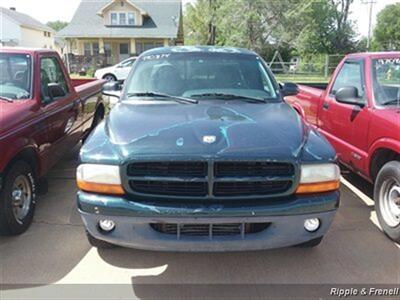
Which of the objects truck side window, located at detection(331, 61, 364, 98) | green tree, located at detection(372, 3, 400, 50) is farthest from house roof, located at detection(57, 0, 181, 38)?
green tree, located at detection(372, 3, 400, 50)

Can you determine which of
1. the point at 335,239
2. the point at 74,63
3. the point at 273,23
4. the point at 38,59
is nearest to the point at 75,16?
the point at 74,63

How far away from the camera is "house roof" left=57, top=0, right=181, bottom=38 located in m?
36.1

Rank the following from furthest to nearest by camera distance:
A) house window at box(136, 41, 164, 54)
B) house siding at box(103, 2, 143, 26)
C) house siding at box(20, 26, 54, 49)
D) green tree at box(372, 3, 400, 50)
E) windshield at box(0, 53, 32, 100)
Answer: green tree at box(372, 3, 400, 50), house siding at box(20, 26, 54, 49), house window at box(136, 41, 164, 54), house siding at box(103, 2, 143, 26), windshield at box(0, 53, 32, 100)

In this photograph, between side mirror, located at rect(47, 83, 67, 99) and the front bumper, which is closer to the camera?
the front bumper

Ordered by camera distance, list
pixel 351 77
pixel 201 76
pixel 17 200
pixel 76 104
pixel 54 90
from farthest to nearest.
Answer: pixel 76 104, pixel 351 77, pixel 54 90, pixel 201 76, pixel 17 200

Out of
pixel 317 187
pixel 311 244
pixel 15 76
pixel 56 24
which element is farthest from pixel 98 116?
pixel 56 24

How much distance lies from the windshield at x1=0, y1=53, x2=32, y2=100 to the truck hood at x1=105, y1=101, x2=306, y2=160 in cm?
138

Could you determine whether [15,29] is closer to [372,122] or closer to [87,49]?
[87,49]

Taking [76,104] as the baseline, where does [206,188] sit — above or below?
below

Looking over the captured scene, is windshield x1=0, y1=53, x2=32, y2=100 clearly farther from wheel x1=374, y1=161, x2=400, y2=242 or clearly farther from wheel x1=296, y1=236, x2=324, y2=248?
wheel x1=374, y1=161, x2=400, y2=242

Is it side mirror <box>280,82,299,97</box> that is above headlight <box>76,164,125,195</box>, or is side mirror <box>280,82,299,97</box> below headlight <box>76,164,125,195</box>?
above

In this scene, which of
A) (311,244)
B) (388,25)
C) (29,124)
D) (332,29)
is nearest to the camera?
(311,244)

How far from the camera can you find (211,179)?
2.90 metres

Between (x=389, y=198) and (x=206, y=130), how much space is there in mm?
2111
